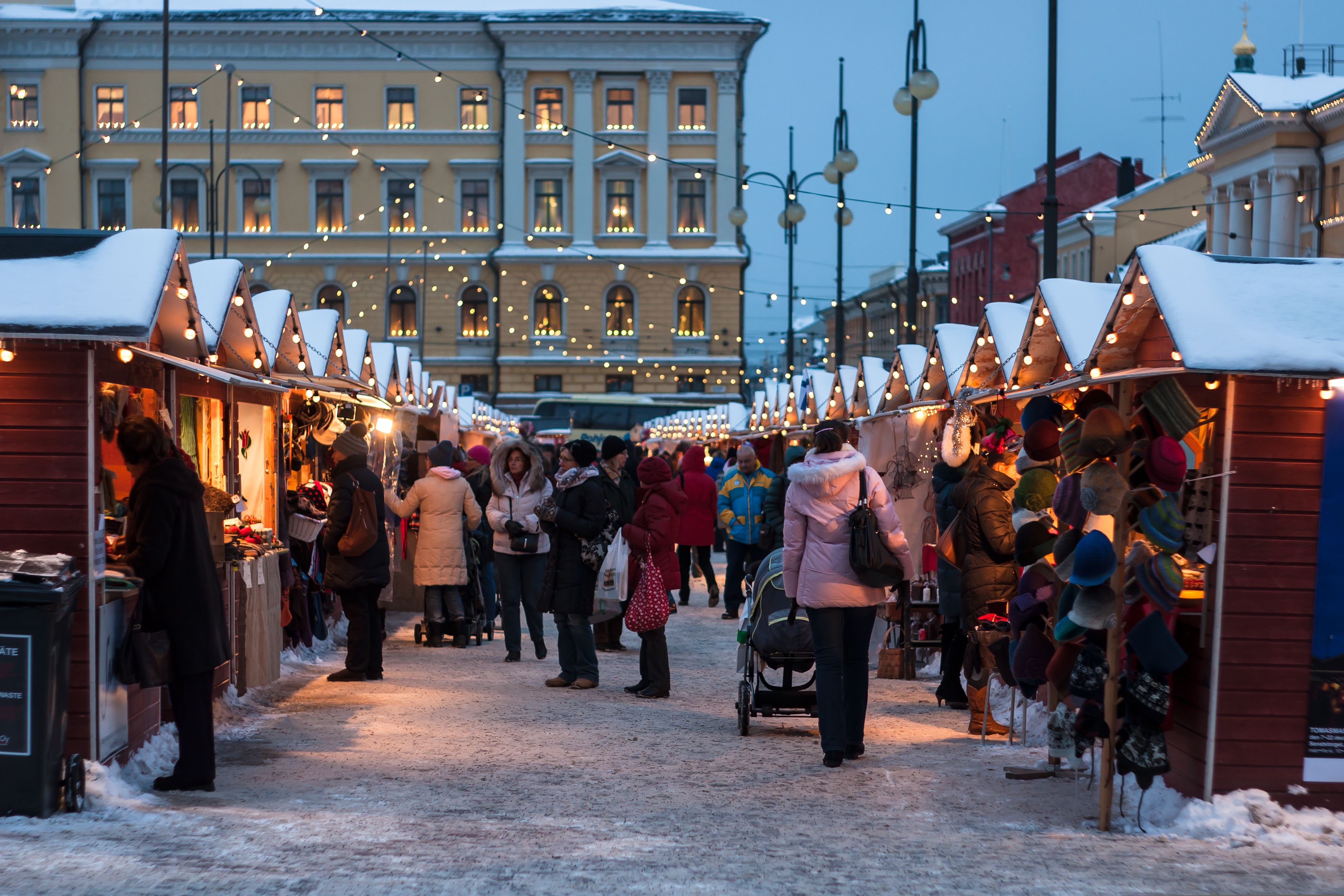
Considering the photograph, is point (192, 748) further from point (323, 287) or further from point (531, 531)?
point (323, 287)

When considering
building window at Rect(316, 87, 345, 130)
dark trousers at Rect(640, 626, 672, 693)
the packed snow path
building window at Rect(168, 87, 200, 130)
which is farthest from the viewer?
building window at Rect(316, 87, 345, 130)

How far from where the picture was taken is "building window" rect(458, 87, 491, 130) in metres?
60.3

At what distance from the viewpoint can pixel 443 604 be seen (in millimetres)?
13516

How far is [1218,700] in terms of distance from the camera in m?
6.61

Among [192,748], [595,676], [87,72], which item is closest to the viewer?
[192,748]

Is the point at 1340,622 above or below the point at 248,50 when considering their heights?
below

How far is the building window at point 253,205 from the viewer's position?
6056 cm

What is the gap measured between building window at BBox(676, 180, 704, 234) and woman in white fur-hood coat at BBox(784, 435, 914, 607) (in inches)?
2075

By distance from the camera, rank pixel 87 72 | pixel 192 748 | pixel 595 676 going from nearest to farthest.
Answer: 1. pixel 192 748
2. pixel 595 676
3. pixel 87 72

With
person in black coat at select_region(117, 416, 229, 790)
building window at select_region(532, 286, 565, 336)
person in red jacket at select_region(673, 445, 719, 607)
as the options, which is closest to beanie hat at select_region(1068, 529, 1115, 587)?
person in black coat at select_region(117, 416, 229, 790)

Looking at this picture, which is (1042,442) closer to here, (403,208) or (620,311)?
(620,311)

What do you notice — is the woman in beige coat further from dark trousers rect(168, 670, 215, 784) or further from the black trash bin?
the black trash bin

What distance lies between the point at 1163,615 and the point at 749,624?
298 cm

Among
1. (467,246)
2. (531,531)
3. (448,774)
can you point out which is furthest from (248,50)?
(448,774)
